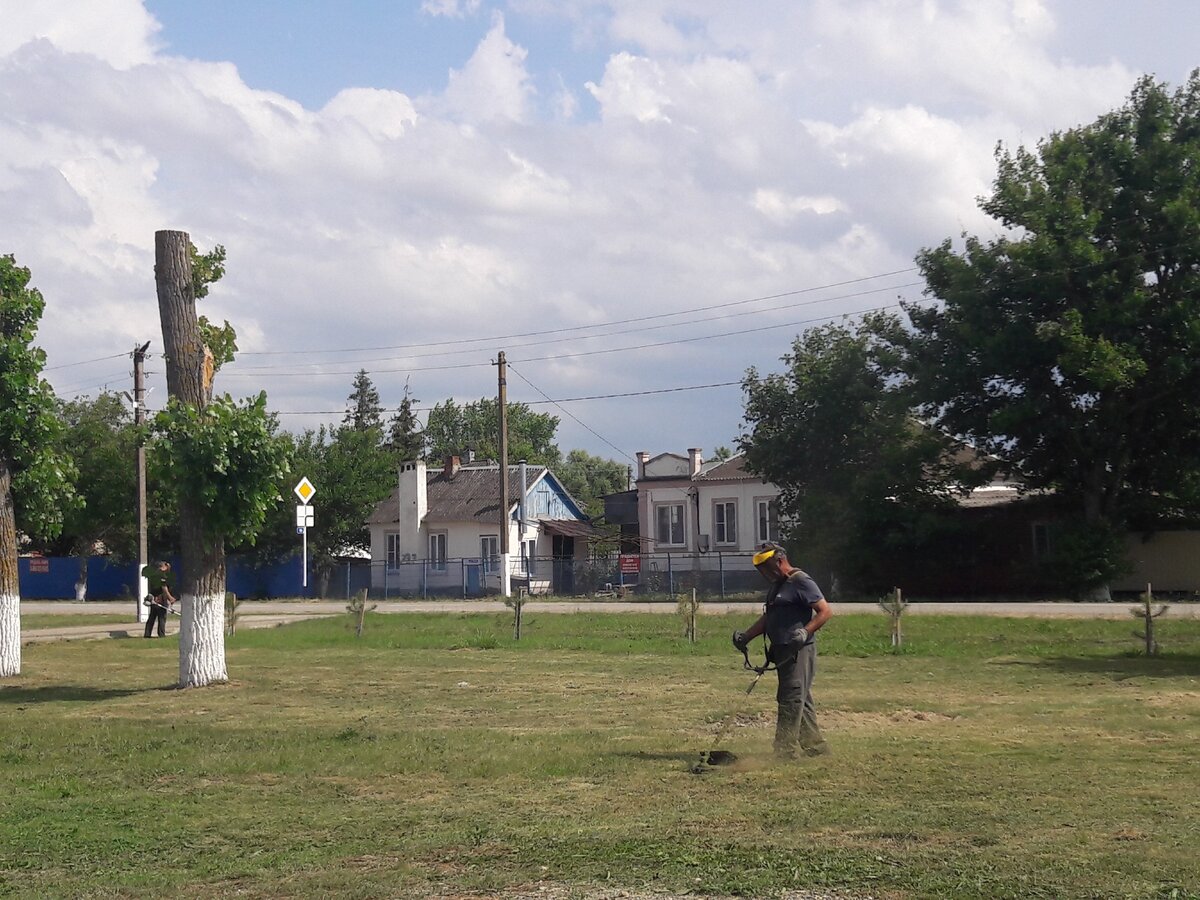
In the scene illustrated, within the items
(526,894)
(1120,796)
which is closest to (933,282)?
(1120,796)

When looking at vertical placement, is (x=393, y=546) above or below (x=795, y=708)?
above

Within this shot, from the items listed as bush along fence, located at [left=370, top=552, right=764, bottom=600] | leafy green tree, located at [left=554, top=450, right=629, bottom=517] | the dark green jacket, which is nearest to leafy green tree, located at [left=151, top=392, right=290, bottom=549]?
the dark green jacket

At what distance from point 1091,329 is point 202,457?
25980 mm

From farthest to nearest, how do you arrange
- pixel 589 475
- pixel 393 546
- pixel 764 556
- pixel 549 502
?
pixel 589 475
pixel 549 502
pixel 393 546
pixel 764 556

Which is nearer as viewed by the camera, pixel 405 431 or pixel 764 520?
pixel 764 520

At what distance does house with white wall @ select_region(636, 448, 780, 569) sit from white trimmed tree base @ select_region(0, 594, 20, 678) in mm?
34263

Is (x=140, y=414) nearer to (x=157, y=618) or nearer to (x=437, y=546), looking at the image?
(x=157, y=618)

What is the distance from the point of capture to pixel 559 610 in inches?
1396

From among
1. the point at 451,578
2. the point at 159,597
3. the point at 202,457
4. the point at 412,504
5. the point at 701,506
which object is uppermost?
the point at 412,504

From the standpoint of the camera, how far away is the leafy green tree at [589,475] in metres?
132

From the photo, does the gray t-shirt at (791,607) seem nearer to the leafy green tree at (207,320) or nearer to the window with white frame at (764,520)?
the leafy green tree at (207,320)

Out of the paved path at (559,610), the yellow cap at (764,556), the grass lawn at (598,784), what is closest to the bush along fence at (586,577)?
the paved path at (559,610)

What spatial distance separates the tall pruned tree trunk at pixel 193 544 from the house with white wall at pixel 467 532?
104 feet

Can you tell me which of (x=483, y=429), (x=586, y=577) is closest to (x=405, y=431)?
(x=483, y=429)
